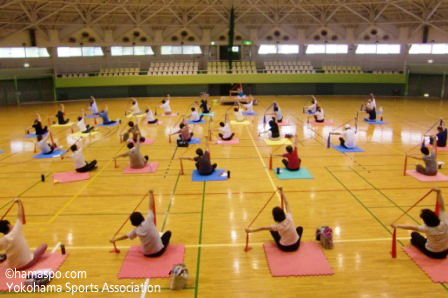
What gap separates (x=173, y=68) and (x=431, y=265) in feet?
113

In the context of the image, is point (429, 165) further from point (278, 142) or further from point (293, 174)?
point (278, 142)

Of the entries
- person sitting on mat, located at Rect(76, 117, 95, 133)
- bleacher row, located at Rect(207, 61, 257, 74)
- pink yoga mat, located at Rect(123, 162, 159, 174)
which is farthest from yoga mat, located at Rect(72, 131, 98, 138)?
bleacher row, located at Rect(207, 61, 257, 74)

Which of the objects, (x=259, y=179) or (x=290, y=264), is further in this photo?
(x=259, y=179)

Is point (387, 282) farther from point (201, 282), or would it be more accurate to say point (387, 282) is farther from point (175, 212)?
point (175, 212)

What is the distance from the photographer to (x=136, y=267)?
297 inches

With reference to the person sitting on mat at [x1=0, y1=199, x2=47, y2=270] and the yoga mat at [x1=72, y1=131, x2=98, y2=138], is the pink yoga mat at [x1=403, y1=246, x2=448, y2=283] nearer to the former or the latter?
the person sitting on mat at [x1=0, y1=199, x2=47, y2=270]

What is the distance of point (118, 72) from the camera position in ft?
125

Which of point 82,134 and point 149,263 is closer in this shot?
point 149,263

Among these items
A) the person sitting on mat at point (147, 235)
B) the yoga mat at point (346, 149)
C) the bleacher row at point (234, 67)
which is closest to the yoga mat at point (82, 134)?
the yoga mat at point (346, 149)

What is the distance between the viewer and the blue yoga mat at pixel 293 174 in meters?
13.1

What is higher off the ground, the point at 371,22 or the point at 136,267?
the point at 371,22

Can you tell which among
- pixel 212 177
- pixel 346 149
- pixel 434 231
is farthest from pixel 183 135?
pixel 434 231

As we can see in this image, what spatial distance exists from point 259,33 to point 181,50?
8.57 m

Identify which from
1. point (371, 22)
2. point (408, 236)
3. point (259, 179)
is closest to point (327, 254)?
point (408, 236)
